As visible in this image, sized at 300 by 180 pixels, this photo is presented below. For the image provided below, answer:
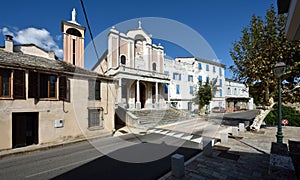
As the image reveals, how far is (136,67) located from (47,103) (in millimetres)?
13846

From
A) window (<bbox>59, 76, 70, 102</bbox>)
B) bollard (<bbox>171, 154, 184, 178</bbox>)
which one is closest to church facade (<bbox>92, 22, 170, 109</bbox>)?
window (<bbox>59, 76, 70, 102</bbox>)

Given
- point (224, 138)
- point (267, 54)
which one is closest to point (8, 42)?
point (224, 138)

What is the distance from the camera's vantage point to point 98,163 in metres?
5.80

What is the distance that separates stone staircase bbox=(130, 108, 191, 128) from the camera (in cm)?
1429

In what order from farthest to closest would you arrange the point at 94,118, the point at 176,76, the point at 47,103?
the point at 176,76
the point at 94,118
the point at 47,103

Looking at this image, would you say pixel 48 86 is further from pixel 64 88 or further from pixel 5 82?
pixel 5 82

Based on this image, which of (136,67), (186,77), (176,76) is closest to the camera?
(136,67)

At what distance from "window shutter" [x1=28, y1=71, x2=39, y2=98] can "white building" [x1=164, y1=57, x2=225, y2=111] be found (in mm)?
17139

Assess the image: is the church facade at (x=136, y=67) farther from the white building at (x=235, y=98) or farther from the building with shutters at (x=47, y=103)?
the white building at (x=235, y=98)

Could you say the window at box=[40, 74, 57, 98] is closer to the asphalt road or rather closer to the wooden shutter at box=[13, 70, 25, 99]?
the wooden shutter at box=[13, 70, 25, 99]

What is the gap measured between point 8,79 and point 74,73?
3132mm

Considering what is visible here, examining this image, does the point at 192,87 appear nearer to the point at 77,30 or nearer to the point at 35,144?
the point at 77,30

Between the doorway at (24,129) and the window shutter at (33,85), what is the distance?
1.06 metres

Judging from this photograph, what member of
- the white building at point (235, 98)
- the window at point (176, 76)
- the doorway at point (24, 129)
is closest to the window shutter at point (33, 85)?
the doorway at point (24, 129)
